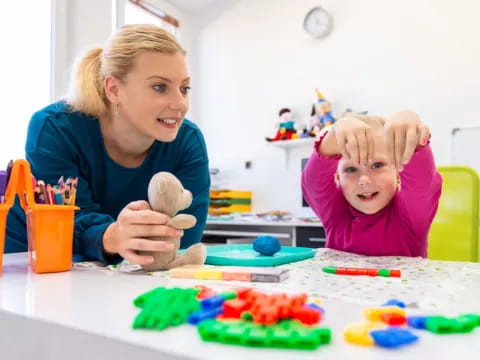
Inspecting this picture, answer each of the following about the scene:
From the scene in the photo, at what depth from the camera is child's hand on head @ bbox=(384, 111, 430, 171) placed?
685mm

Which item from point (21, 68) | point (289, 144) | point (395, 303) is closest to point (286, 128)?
point (289, 144)

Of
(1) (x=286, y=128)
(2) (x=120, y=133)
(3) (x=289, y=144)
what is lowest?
(2) (x=120, y=133)

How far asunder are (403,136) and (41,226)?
559 mm

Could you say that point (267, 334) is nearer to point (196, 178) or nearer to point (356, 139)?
point (356, 139)

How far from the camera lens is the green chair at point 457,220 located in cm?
123

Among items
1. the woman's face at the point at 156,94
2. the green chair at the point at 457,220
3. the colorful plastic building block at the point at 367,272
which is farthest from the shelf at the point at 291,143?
the colorful plastic building block at the point at 367,272

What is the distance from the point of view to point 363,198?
1.03 meters

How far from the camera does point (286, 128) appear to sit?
3.02 meters

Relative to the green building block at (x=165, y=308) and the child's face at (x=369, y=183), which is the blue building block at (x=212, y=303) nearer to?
the green building block at (x=165, y=308)

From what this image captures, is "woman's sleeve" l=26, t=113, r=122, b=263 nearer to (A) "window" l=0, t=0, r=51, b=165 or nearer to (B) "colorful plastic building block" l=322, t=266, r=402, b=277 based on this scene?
(B) "colorful plastic building block" l=322, t=266, r=402, b=277

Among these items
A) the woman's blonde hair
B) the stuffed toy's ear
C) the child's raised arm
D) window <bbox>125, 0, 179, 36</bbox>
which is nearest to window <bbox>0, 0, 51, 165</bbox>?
window <bbox>125, 0, 179, 36</bbox>

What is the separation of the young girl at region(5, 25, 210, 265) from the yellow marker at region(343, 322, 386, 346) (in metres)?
0.53

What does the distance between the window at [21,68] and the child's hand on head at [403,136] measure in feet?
5.93

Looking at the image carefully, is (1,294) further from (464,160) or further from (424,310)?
(464,160)
